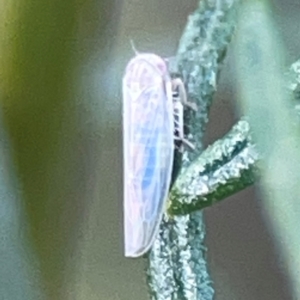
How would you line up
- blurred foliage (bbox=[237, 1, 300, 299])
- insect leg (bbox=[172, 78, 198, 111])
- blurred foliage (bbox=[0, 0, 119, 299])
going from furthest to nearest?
blurred foliage (bbox=[0, 0, 119, 299]) < insect leg (bbox=[172, 78, 198, 111]) < blurred foliage (bbox=[237, 1, 300, 299])

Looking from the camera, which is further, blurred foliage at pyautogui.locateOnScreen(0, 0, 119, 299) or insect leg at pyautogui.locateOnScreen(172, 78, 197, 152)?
blurred foliage at pyautogui.locateOnScreen(0, 0, 119, 299)

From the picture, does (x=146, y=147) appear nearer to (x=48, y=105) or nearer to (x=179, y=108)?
(x=179, y=108)

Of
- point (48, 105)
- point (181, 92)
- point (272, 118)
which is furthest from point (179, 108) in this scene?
point (48, 105)

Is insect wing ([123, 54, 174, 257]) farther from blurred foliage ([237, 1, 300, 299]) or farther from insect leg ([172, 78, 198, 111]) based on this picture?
blurred foliage ([237, 1, 300, 299])

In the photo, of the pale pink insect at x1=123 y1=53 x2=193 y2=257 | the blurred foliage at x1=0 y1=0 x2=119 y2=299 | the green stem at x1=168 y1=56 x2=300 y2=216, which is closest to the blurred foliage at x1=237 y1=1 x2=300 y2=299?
the green stem at x1=168 y1=56 x2=300 y2=216

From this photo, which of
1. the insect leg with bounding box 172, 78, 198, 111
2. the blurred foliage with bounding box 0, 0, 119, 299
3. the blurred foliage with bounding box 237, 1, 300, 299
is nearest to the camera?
the blurred foliage with bounding box 237, 1, 300, 299

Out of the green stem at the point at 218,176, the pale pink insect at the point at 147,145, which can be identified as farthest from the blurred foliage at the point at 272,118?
the pale pink insect at the point at 147,145
